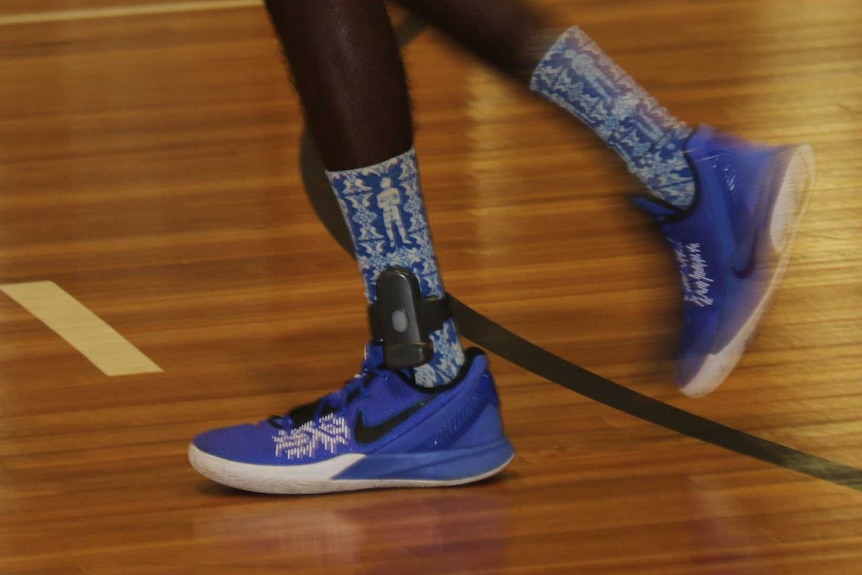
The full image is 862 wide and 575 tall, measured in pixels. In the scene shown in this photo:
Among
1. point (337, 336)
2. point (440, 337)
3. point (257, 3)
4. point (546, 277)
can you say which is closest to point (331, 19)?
point (440, 337)

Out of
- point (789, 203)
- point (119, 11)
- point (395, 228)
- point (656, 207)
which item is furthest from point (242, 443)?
point (119, 11)

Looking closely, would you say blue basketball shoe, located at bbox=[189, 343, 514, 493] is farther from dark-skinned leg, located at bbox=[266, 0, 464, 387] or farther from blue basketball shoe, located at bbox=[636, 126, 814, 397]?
blue basketball shoe, located at bbox=[636, 126, 814, 397]

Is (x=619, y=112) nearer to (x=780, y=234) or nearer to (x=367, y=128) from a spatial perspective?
(x=780, y=234)

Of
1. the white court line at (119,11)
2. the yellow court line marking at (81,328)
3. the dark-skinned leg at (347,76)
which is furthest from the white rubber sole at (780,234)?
the white court line at (119,11)

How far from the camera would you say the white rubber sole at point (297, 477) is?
123cm

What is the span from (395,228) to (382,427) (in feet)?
0.55

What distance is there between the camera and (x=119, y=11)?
2.96 m

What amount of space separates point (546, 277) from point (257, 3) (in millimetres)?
1427

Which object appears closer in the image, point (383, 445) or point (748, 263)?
A: point (383, 445)

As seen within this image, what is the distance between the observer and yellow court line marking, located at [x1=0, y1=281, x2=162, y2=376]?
1.54 meters

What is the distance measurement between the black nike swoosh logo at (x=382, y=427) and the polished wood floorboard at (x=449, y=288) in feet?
0.17

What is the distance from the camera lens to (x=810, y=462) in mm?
1262

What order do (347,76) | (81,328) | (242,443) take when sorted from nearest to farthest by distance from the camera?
(347,76), (242,443), (81,328)

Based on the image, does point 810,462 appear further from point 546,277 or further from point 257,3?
point 257,3
